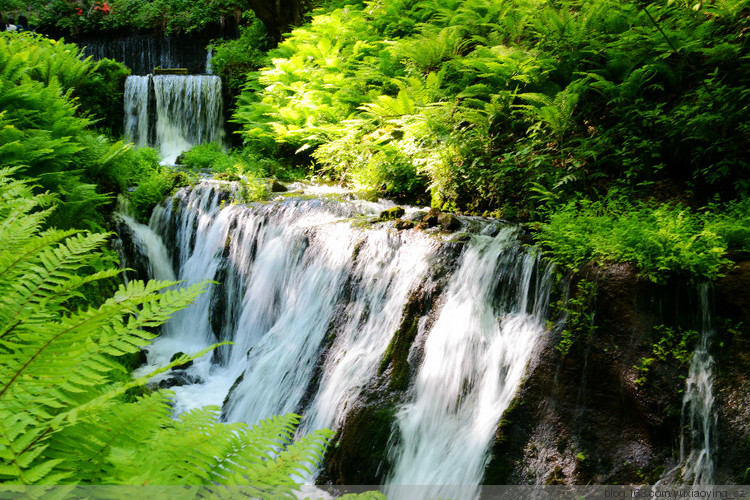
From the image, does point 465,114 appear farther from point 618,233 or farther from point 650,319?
point 650,319

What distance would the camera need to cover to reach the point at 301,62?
13.3 metres

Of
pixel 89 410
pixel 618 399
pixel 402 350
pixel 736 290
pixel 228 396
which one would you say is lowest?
pixel 228 396

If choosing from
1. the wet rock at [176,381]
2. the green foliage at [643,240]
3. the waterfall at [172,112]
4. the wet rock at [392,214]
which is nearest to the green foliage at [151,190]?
the wet rock at [176,381]

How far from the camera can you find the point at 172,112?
15.4 metres

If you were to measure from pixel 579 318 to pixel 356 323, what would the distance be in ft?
8.36

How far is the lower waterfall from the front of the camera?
14.3 ft

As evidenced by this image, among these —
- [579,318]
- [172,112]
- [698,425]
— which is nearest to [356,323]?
[579,318]

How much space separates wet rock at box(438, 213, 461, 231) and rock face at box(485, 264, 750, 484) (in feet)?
6.45

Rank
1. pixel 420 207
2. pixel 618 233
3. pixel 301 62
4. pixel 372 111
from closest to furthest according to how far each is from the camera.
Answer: pixel 618 233 → pixel 420 207 → pixel 372 111 → pixel 301 62

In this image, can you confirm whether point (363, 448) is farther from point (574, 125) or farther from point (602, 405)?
point (574, 125)

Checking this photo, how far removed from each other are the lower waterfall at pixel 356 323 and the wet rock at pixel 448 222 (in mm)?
240

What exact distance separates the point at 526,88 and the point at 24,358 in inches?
296

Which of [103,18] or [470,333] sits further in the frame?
[103,18]

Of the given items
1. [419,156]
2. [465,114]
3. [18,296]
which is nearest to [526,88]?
[465,114]
